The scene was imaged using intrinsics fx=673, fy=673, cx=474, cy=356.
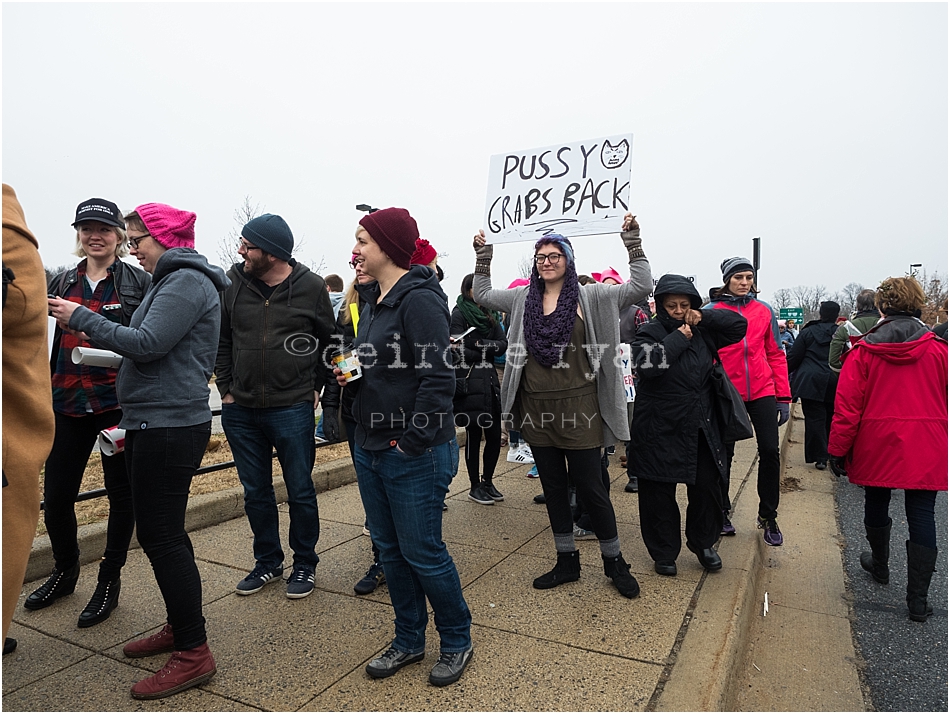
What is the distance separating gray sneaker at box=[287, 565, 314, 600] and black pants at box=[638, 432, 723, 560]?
2.01 m

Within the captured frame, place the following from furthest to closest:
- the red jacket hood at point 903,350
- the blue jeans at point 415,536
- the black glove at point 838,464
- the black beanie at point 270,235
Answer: the black glove at point 838,464 < the red jacket hood at point 903,350 < the black beanie at point 270,235 < the blue jeans at point 415,536

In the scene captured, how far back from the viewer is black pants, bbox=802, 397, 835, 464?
8.12 m

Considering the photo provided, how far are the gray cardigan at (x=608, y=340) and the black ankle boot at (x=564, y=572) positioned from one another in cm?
73

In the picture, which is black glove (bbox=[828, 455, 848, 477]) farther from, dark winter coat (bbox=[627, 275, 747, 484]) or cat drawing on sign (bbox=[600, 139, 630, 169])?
cat drawing on sign (bbox=[600, 139, 630, 169])

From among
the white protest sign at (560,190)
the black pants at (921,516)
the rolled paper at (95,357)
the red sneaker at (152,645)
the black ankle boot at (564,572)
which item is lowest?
the black ankle boot at (564,572)

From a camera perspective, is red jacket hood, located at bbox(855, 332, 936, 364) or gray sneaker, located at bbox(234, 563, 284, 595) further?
red jacket hood, located at bbox(855, 332, 936, 364)

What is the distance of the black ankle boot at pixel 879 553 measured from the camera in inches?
173

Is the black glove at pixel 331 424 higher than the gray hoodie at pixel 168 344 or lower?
lower

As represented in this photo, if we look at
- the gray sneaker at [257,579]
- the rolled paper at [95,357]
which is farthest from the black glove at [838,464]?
the rolled paper at [95,357]

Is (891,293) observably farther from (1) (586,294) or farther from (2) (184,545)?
(2) (184,545)

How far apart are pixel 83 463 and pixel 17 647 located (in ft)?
2.95

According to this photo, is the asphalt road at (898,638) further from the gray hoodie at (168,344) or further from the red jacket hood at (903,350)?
the gray hoodie at (168,344)

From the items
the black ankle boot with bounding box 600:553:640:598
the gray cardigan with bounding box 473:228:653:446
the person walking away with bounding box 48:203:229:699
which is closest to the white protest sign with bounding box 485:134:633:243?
the gray cardigan with bounding box 473:228:653:446

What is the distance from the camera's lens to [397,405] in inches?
110
